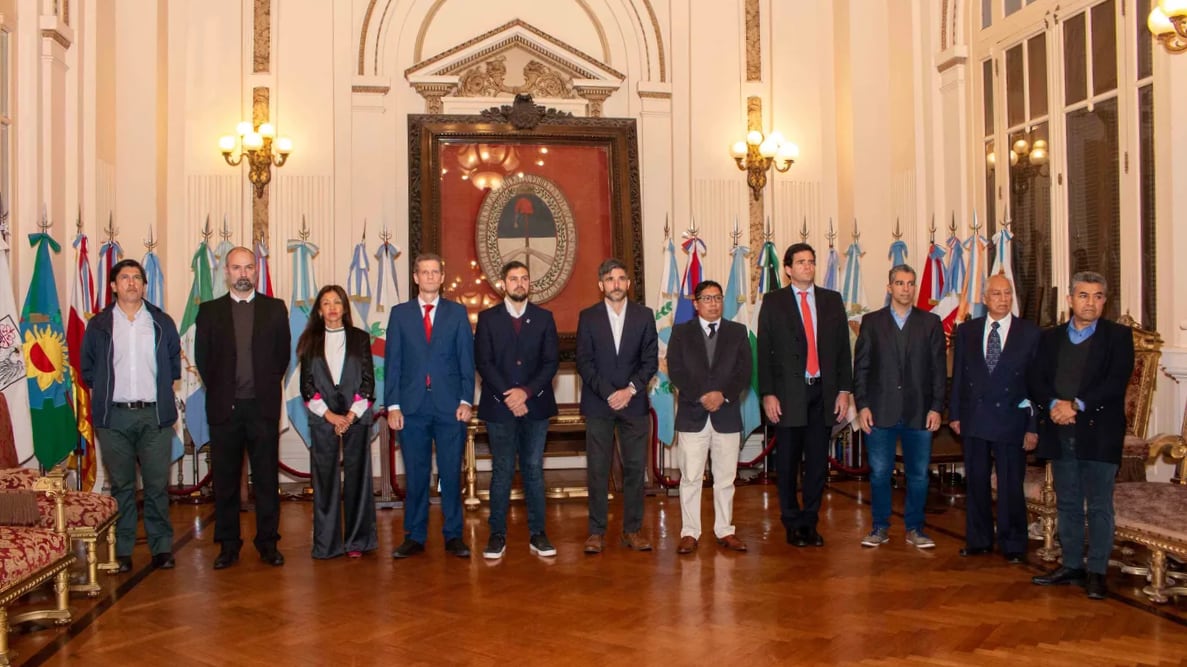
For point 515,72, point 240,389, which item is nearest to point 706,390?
point 240,389

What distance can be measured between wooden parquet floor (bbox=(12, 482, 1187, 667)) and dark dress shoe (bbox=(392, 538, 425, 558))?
0.26 feet

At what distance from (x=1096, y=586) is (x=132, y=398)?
4.67 m

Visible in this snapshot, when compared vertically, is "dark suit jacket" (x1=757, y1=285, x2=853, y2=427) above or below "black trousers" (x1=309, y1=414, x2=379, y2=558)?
above

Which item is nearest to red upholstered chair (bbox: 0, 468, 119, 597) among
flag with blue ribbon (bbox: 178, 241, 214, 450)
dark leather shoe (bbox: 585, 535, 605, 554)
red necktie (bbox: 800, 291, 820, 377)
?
flag with blue ribbon (bbox: 178, 241, 214, 450)

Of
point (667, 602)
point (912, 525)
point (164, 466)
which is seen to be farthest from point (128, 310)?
point (912, 525)

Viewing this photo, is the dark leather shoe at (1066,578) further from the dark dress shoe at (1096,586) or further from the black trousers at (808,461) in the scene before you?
the black trousers at (808,461)

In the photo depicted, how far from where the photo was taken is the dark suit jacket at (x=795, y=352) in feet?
18.5

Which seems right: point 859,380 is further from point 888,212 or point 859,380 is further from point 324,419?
point 888,212

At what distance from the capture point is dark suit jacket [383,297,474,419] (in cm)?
550

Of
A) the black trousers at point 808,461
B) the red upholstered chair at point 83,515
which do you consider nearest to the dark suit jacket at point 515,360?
the black trousers at point 808,461

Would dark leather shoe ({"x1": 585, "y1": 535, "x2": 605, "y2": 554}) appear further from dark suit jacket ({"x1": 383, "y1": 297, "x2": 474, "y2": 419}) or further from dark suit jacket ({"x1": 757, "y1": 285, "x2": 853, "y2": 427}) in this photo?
dark suit jacket ({"x1": 757, "y1": 285, "x2": 853, "y2": 427})

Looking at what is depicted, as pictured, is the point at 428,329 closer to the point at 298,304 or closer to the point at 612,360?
the point at 612,360

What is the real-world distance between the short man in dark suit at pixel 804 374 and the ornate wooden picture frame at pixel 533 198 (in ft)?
9.07

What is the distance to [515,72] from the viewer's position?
8773 millimetres
